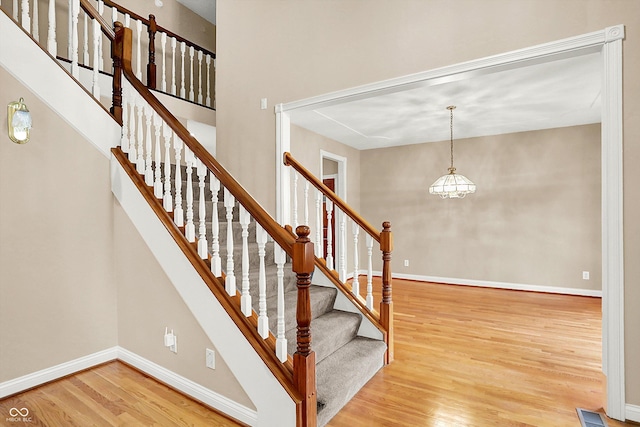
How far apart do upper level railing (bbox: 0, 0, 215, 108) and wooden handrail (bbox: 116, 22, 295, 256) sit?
22cm

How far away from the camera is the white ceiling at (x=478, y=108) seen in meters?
3.21

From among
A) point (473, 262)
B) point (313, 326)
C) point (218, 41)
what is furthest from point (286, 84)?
point (473, 262)

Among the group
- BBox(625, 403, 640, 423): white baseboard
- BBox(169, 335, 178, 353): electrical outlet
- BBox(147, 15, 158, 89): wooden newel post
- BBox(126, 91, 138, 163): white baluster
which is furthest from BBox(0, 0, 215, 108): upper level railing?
BBox(625, 403, 640, 423): white baseboard

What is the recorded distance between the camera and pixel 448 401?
7.15ft

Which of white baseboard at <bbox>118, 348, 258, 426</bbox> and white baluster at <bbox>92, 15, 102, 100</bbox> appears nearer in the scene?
white baseboard at <bbox>118, 348, 258, 426</bbox>

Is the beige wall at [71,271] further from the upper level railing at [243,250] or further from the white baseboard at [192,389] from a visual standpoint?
the upper level railing at [243,250]

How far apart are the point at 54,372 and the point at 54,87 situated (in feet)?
6.78

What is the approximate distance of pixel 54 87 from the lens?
2.41m

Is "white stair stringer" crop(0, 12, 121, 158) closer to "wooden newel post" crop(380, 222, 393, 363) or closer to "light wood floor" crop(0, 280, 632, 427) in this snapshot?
"light wood floor" crop(0, 280, 632, 427)

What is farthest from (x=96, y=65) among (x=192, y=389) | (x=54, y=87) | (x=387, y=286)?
(x=387, y=286)

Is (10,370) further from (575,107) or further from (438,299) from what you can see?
(575,107)

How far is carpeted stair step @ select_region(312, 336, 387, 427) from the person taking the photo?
6.44 feet

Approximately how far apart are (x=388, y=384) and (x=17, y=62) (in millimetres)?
3422

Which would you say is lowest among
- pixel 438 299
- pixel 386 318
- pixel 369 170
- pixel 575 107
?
pixel 438 299
